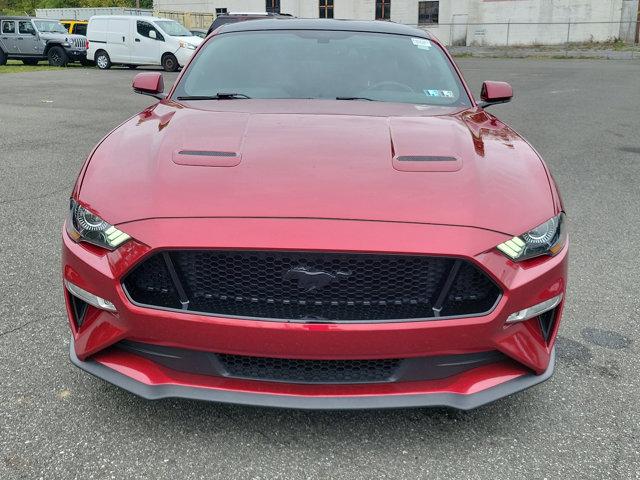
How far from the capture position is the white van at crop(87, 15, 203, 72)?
69.3 feet

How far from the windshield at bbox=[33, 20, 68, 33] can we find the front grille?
2500 centimetres

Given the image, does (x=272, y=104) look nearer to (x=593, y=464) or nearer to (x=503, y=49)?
(x=593, y=464)

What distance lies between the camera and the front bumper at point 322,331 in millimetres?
2074

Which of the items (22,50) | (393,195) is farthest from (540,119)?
(22,50)

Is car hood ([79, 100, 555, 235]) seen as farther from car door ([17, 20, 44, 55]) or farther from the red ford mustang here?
car door ([17, 20, 44, 55])

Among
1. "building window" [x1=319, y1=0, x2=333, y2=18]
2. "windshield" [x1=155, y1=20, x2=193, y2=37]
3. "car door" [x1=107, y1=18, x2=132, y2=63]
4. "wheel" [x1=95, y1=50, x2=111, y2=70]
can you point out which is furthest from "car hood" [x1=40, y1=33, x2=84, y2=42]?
"building window" [x1=319, y1=0, x2=333, y2=18]

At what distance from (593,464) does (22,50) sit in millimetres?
25128

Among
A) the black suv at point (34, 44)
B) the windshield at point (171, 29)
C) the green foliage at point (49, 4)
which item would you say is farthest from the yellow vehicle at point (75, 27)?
the green foliage at point (49, 4)

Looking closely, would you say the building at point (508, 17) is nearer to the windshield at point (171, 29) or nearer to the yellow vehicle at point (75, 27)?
the yellow vehicle at point (75, 27)

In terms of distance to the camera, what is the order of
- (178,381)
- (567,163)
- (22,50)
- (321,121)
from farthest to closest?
(22,50) < (567,163) < (321,121) < (178,381)

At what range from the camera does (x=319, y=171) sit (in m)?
2.38

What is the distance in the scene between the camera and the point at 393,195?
88.7 inches

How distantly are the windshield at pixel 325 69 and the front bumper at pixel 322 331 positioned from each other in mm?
1500

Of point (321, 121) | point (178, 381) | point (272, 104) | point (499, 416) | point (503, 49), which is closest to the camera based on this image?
point (178, 381)
